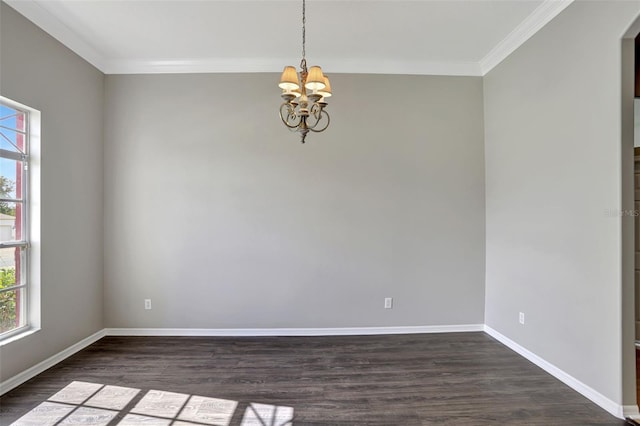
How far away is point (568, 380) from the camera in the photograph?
238 centimetres

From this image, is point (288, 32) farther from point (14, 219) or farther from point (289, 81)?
point (14, 219)

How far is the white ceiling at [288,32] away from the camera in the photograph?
251 centimetres

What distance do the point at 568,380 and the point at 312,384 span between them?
2.12 meters

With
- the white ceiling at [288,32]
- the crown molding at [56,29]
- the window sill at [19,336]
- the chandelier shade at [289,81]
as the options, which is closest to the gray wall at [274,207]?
the white ceiling at [288,32]

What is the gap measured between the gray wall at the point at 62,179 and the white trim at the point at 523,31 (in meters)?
4.46

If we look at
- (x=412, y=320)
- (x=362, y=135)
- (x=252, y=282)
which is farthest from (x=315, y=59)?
(x=412, y=320)

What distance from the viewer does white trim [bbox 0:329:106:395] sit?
229cm

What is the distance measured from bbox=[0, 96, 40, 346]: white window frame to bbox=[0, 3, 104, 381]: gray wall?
5cm

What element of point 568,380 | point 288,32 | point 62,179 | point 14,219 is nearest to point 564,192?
point 568,380

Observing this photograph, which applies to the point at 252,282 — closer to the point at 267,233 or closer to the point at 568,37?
the point at 267,233

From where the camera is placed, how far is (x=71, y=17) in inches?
104

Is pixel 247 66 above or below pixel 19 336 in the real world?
above

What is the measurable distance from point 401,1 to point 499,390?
3.34 metres

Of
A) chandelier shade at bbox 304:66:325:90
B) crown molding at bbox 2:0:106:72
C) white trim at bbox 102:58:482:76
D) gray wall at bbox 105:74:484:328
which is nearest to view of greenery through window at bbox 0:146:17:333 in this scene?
gray wall at bbox 105:74:484:328
